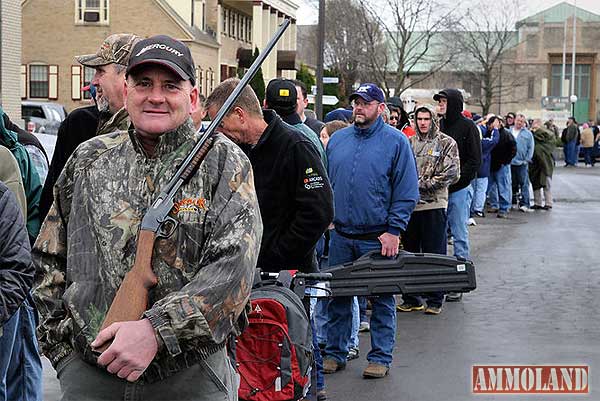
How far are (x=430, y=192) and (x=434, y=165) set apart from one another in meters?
0.32

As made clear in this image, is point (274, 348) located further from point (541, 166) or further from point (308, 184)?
point (541, 166)

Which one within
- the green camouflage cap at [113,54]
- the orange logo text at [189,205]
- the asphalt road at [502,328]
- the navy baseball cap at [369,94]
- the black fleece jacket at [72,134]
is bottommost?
the asphalt road at [502,328]

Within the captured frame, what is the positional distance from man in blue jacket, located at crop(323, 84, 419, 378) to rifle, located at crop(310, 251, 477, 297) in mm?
272

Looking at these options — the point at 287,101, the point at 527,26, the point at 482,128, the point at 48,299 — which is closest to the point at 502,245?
the point at 482,128

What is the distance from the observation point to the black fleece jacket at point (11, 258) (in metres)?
4.82

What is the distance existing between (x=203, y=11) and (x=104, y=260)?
5367 cm

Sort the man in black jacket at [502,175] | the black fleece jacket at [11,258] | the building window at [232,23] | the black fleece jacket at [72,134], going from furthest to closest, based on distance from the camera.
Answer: the building window at [232,23]
the man in black jacket at [502,175]
the black fleece jacket at [72,134]
the black fleece jacket at [11,258]

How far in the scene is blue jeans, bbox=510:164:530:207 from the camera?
2312 cm

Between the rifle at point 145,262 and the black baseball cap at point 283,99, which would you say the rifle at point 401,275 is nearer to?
the black baseball cap at point 283,99

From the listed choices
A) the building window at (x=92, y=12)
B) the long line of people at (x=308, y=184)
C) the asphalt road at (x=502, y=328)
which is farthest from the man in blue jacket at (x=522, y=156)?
the building window at (x=92, y=12)

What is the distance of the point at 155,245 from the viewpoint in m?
3.46

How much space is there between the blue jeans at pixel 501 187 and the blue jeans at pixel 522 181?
81 cm

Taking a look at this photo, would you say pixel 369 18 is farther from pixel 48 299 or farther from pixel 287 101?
pixel 48 299
